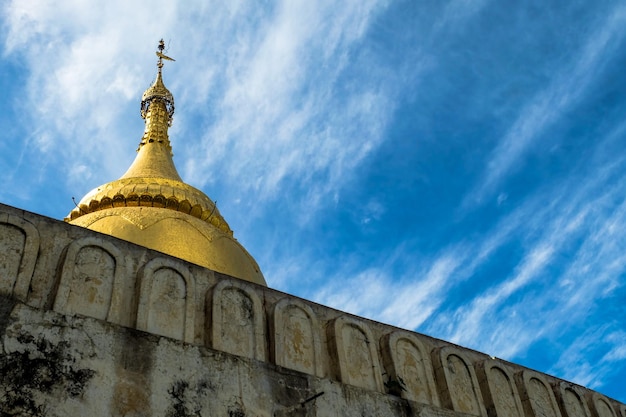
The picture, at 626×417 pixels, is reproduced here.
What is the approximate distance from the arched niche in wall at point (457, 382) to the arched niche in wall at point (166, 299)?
2814mm


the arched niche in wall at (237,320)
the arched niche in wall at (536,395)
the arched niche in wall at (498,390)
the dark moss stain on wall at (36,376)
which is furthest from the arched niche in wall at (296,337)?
the arched niche in wall at (536,395)

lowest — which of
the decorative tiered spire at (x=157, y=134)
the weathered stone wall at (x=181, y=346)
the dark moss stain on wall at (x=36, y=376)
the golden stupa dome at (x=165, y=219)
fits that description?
the dark moss stain on wall at (x=36, y=376)

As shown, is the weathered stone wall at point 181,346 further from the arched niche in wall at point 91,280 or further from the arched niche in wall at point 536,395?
the arched niche in wall at point 536,395

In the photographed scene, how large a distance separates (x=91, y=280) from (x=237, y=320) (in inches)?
52.3

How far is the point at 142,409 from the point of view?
5.14m

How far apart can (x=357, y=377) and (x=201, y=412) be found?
180 centimetres

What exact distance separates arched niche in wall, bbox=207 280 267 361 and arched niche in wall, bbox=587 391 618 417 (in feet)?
15.4

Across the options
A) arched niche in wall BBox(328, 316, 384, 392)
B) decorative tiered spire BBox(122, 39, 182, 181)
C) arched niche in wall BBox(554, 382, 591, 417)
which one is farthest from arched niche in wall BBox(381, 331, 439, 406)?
decorative tiered spire BBox(122, 39, 182, 181)

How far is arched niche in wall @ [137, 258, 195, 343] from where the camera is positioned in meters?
5.78

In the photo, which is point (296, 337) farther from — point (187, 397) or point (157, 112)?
point (157, 112)

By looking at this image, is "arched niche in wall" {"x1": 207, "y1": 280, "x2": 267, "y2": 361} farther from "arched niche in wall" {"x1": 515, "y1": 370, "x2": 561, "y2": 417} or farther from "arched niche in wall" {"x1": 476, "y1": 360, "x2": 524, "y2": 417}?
"arched niche in wall" {"x1": 515, "y1": 370, "x2": 561, "y2": 417}

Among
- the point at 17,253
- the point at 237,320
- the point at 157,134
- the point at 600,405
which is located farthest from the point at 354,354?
the point at 157,134

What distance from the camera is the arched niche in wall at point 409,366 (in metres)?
6.89

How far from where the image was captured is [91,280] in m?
5.75
